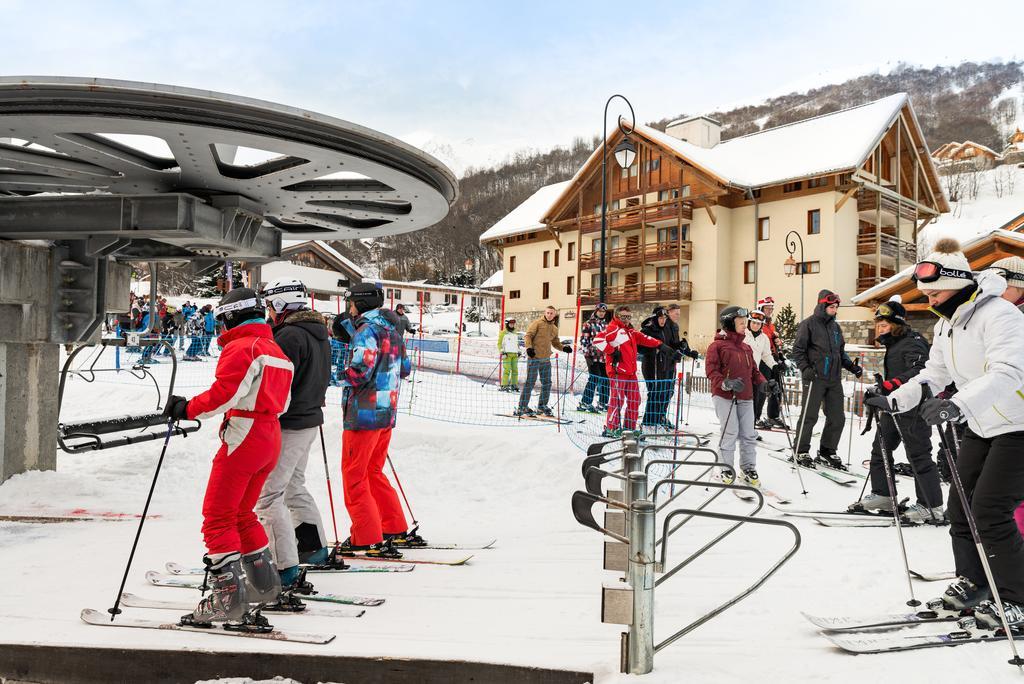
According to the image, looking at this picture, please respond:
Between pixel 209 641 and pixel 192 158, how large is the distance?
393 centimetres

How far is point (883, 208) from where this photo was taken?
3244cm

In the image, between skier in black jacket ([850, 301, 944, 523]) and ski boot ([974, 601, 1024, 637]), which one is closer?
ski boot ([974, 601, 1024, 637])

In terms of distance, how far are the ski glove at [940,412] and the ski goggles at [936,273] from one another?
0.67m

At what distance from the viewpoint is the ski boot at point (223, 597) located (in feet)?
11.9

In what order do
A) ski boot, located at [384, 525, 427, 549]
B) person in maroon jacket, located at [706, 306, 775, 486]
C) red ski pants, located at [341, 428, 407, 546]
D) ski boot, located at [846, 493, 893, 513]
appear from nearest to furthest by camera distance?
1. red ski pants, located at [341, 428, 407, 546]
2. ski boot, located at [384, 525, 427, 549]
3. ski boot, located at [846, 493, 893, 513]
4. person in maroon jacket, located at [706, 306, 775, 486]

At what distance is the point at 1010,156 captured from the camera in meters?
75.5

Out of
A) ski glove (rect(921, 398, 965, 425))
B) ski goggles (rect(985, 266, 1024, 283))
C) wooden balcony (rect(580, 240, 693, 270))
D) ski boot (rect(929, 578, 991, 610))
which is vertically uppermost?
wooden balcony (rect(580, 240, 693, 270))

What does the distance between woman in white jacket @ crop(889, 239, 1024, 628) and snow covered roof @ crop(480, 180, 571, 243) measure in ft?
123

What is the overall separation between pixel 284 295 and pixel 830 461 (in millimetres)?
6848

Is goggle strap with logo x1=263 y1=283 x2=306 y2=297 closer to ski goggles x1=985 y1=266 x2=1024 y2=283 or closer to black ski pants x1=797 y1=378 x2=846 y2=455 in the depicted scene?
ski goggles x1=985 y1=266 x2=1024 y2=283

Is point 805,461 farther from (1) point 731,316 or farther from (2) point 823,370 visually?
(1) point 731,316

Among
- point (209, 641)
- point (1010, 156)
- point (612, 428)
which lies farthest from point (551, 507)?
point (1010, 156)

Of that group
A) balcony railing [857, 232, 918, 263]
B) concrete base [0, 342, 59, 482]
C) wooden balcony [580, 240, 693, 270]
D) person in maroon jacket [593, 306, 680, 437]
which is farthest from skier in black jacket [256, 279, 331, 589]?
balcony railing [857, 232, 918, 263]

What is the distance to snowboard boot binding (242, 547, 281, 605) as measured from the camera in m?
3.81
